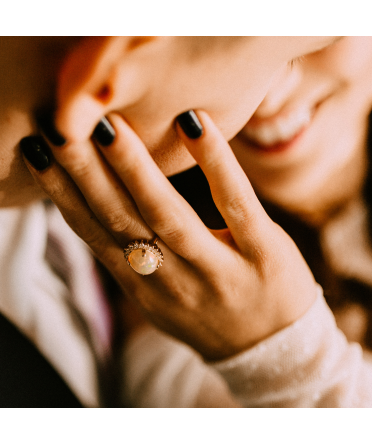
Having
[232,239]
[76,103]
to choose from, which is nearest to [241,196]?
[232,239]

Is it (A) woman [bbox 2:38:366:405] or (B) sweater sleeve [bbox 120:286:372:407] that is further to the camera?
(B) sweater sleeve [bbox 120:286:372:407]

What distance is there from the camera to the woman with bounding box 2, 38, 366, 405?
308 millimetres

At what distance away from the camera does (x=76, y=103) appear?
12.2 inches

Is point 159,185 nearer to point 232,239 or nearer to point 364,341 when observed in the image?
point 232,239

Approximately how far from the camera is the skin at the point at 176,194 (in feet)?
1.03

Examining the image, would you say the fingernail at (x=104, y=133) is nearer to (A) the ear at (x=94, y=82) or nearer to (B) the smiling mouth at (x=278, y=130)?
(A) the ear at (x=94, y=82)

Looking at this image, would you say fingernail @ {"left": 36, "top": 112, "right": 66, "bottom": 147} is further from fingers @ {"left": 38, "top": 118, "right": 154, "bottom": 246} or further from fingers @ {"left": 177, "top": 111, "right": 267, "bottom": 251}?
fingers @ {"left": 177, "top": 111, "right": 267, "bottom": 251}

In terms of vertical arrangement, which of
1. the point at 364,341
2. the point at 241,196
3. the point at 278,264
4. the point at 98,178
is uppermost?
the point at 98,178

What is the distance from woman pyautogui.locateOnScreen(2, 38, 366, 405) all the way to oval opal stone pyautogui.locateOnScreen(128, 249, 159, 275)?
11mm

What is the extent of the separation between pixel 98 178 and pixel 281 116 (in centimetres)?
22

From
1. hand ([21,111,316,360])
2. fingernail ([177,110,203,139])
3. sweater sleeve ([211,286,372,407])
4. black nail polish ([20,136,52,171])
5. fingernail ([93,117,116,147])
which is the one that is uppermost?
black nail polish ([20,136,52,171])

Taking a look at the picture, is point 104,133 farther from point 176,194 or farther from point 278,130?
point 278,130

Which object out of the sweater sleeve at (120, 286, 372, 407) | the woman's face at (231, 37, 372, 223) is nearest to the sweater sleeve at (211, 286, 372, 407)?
the sweater sleeve at (120, 286, 372, 407)

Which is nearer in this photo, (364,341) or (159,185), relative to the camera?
(159,185)
